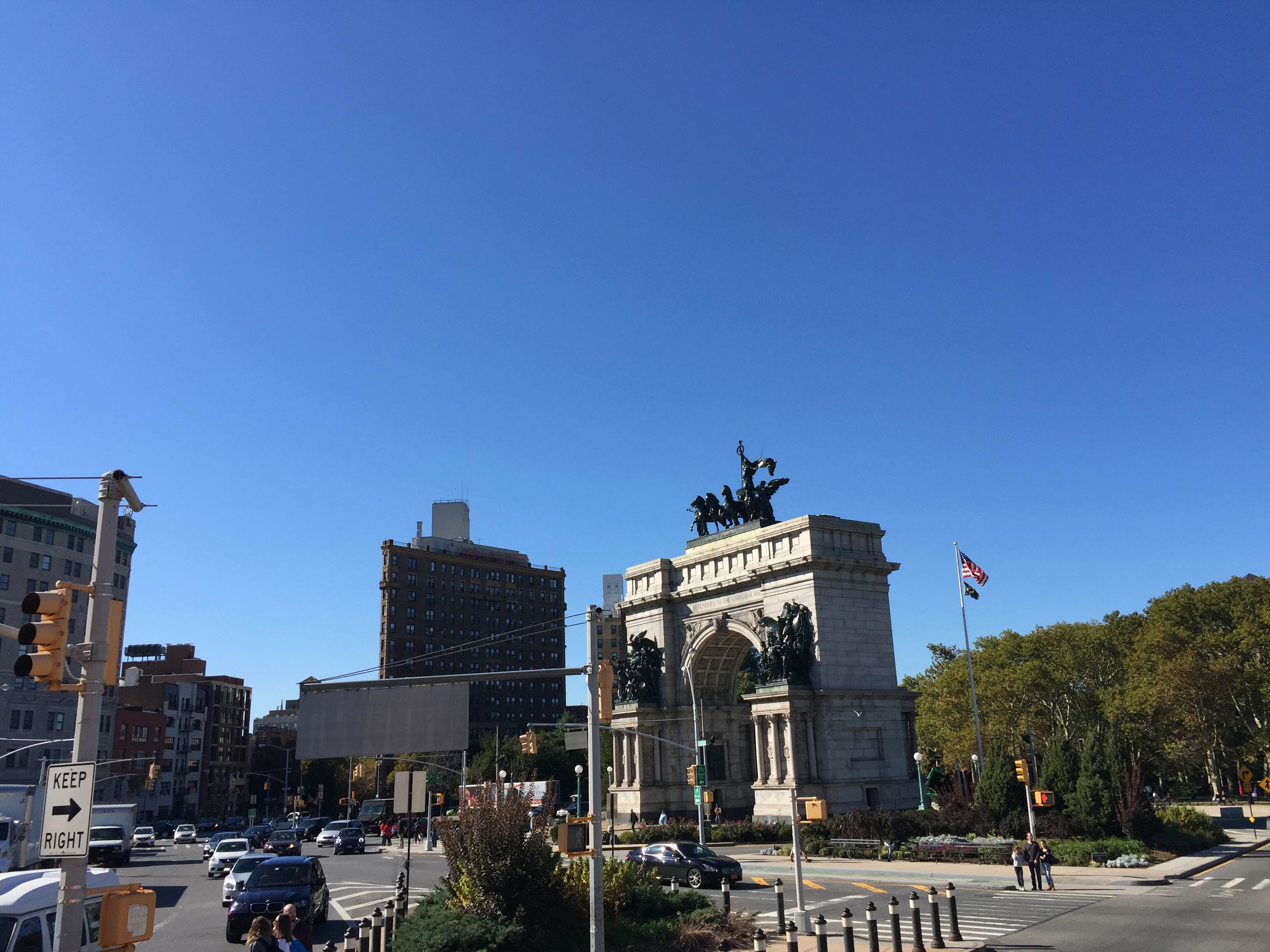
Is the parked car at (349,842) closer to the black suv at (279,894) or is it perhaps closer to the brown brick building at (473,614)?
the black suv at (279,894)

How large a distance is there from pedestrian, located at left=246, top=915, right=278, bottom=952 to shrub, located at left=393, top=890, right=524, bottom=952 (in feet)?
13.3

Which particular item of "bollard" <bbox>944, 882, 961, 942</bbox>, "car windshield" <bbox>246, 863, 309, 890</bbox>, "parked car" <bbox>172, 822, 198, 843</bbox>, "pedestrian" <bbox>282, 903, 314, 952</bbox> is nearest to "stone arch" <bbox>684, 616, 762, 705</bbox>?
"car windshield" <bbox>246, 863, 309, 890</bbox>

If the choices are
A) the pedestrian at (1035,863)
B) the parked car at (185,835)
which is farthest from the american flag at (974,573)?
the parked car at (185,835)

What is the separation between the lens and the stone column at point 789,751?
52.9m

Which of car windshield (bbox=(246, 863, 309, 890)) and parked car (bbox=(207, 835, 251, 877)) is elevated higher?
car windshield (bbox=(246, 863, 309, 890))

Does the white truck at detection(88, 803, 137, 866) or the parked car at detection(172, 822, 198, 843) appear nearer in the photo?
the white truck at detection(88, 803, 137, 866)

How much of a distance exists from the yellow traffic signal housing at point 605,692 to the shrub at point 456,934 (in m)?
4.09

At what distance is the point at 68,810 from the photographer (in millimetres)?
9695

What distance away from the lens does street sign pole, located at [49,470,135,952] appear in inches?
368

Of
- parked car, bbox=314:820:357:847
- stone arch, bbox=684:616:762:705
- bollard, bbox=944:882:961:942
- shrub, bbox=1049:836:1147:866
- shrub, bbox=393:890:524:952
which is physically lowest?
parked car, bbox=314:820:357:847

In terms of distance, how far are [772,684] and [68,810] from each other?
48029 mm

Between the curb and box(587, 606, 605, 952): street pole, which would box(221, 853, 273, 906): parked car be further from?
the curb

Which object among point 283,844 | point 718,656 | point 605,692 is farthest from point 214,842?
point 605,692

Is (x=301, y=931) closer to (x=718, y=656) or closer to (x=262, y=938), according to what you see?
(x=262, y=938)
